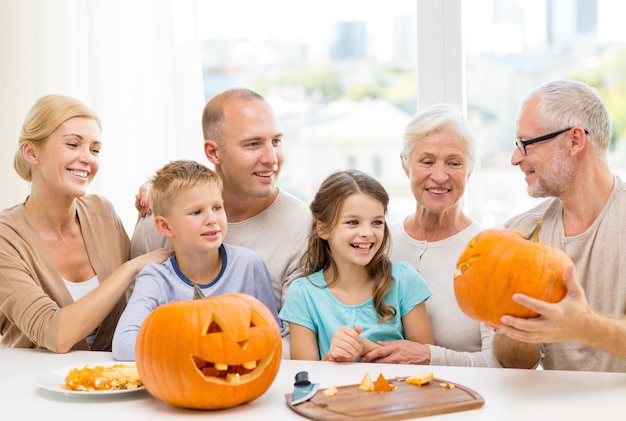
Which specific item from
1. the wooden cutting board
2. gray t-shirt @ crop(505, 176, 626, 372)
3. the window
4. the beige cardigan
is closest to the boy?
the beige cardigan

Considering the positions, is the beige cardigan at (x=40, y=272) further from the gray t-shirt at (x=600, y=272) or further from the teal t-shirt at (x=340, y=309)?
the gray t-shirt at (x=600, y=272)

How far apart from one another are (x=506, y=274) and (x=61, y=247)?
1430 millimetres

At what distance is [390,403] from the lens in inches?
64.9

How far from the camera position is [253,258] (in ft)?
8.08

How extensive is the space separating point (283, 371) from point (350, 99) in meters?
1.66

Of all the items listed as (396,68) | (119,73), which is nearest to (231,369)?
(396,68)

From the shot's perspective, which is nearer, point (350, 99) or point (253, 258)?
point (253, 258)

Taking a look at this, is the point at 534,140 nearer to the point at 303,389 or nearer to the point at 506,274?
the point at 506,274

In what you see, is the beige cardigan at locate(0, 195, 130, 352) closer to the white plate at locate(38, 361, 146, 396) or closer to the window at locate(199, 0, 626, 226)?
the white plate at locate(38, 361, 146, 396)

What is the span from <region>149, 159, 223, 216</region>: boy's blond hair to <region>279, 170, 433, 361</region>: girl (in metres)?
0.34

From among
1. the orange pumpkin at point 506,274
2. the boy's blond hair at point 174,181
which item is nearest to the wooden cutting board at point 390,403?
the orange pumpkin at point 506,274

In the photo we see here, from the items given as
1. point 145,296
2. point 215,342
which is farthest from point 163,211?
point 215,342

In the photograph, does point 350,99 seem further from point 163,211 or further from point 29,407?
point 29,407

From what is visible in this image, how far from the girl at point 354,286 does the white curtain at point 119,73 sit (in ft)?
3.52
